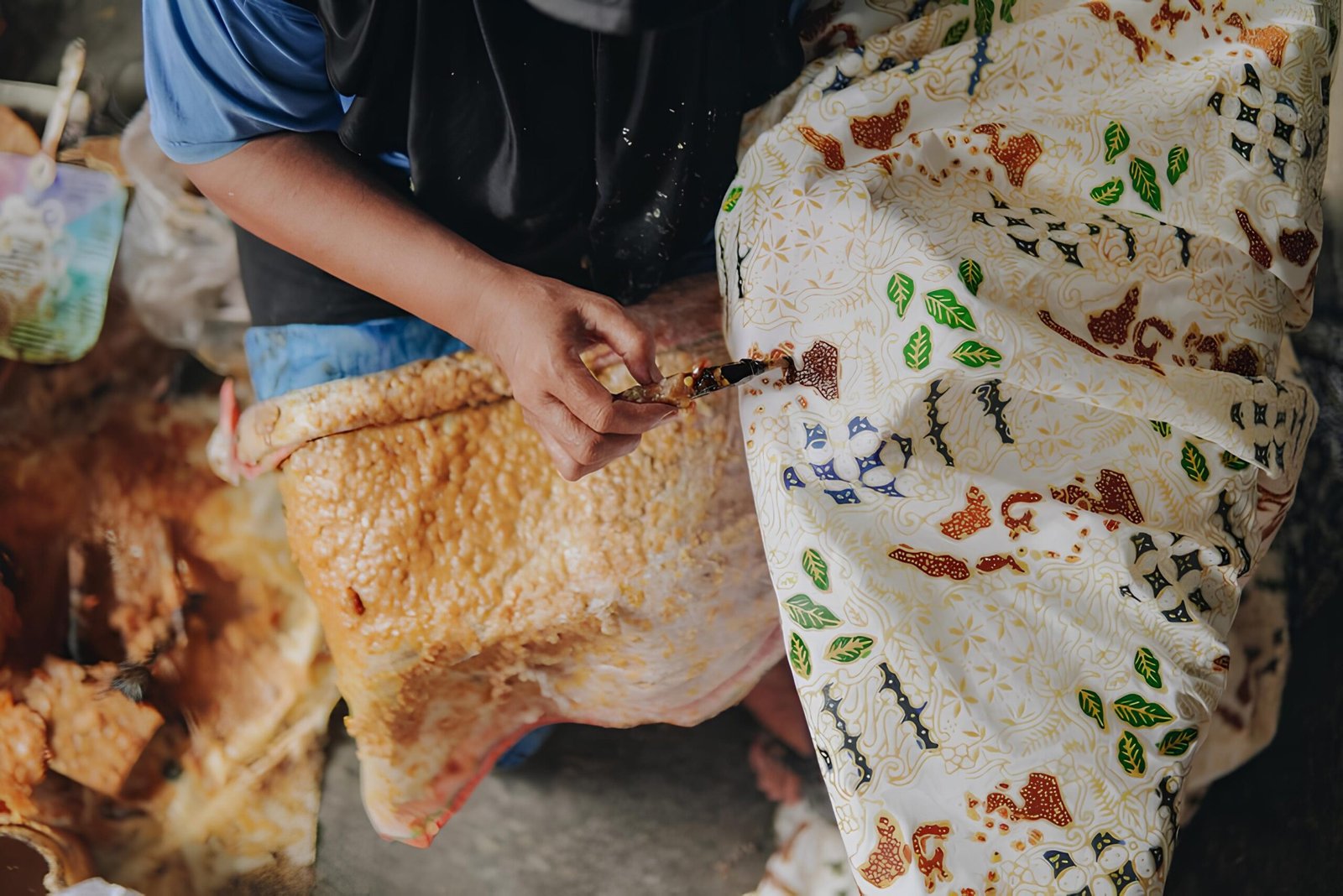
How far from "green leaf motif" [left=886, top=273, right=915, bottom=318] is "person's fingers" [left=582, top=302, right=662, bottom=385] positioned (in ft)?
0.57

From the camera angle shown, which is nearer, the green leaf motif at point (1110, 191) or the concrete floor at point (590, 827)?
the green leaf motif at point (1110, 191)

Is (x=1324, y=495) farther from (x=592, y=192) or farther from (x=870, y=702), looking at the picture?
(x=592, y=192)

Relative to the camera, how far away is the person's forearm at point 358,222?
655mm

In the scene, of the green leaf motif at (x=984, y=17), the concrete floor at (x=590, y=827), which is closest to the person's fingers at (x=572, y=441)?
the concrete floor at (x=590, y=827)

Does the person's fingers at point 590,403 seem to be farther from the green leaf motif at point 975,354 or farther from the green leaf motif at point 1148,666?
the green leaf motif at point 1148,666

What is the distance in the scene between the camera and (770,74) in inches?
27.7

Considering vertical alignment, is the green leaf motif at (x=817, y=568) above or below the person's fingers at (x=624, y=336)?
below

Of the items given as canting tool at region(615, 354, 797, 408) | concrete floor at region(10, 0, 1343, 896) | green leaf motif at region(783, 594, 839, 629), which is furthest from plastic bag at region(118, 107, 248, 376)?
green leaf motif at region(783, 594, 839, 629)

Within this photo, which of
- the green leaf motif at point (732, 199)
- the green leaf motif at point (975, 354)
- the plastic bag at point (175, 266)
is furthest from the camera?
the plastic bag at point (175, 266)

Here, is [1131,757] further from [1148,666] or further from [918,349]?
[918,349]

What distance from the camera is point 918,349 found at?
58cm

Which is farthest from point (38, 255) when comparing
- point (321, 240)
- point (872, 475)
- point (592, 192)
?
point (872, 475)

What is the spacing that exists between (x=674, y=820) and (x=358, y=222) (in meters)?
0.62

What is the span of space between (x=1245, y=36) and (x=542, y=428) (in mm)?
635
